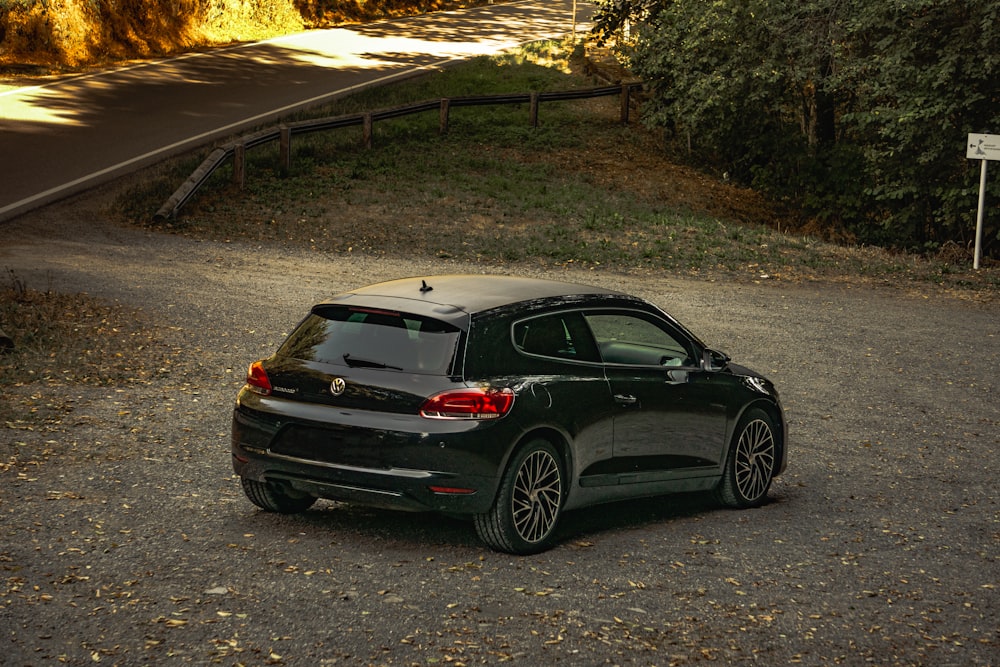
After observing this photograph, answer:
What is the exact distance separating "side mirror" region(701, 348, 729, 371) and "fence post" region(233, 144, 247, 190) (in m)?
17.1

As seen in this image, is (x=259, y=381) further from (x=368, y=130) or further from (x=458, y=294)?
(x=368, y=130)

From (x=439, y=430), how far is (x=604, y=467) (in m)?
1.39

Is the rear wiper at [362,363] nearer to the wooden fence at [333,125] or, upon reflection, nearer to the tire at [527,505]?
the tire at [527,505]

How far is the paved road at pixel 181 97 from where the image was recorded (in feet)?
80.7

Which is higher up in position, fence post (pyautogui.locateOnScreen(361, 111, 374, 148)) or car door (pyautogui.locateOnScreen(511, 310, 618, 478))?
car door (pyautogui.locateOnScreen(511, 310, 618, 478))

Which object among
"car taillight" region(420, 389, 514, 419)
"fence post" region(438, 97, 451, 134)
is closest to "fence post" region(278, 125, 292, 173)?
"fence post" region(438, 97, 451, 134)

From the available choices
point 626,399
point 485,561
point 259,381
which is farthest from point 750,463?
point 259,381

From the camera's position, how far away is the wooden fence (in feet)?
75.6

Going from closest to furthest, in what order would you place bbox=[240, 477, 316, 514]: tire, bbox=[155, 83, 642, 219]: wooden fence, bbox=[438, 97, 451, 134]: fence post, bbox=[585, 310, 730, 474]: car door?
bbox=[240, 477, 316, 514]: tire, bbox=[585, 310, 730, 474]: car door, bbox=[155, 83, 642, 219]: wooden fence, bbox=[438, 97, 451, 134]: fence post

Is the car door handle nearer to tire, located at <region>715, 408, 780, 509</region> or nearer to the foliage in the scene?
tire, located at <region>715, 408, 780, 509</region>

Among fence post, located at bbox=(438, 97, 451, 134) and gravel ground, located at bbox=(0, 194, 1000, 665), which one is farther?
fence post, located at bbox=(438, 97, 451, 134)

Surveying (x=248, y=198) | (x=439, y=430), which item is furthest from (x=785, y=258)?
→ (x=439, y=430)

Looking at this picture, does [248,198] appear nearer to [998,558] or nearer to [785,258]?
[785,258]

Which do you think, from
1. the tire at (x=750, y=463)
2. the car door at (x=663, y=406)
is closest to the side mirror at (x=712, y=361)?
the car door at (x=663, y=406)
